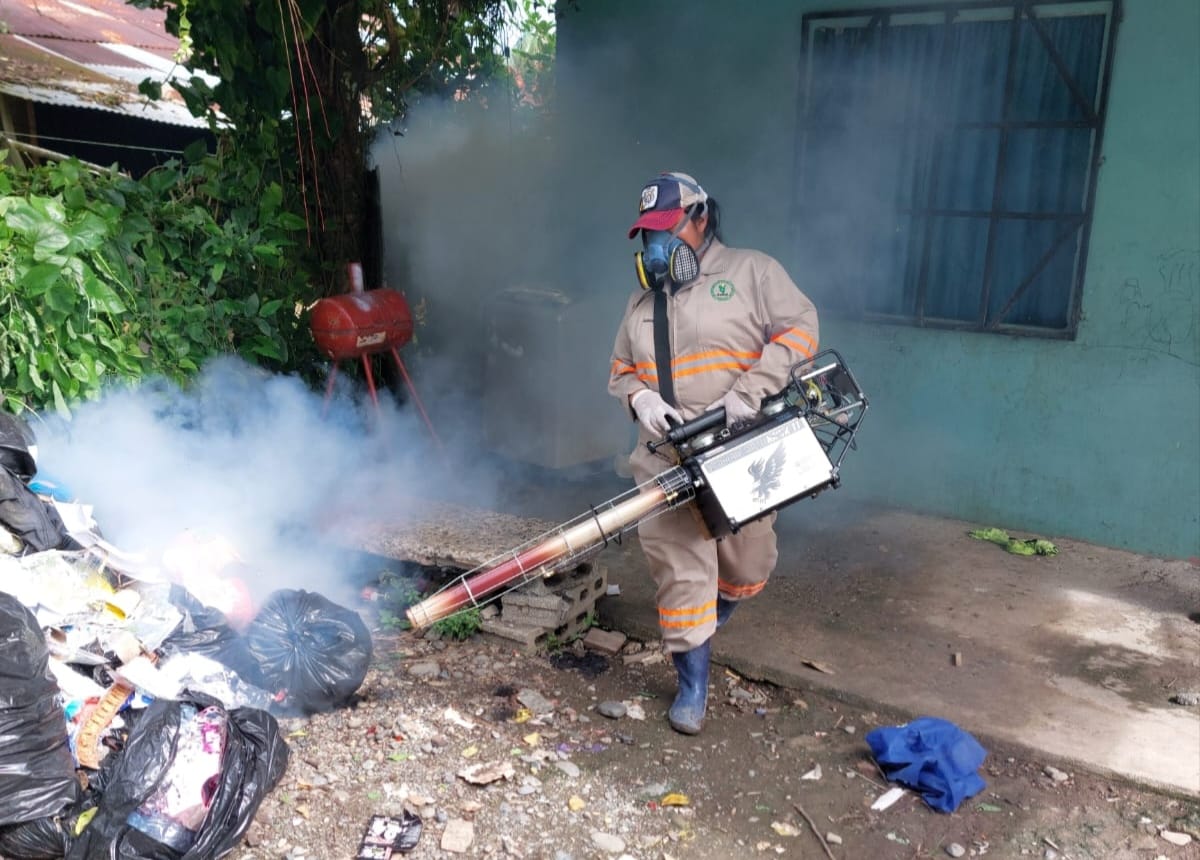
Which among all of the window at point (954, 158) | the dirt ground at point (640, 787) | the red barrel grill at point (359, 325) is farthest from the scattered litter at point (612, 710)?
the window at point (954, 158)

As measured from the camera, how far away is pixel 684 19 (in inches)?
243

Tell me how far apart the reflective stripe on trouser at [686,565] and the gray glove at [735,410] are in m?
0.38

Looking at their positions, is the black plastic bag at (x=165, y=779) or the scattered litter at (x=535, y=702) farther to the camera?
the scattered litter at (x=535, y=702)

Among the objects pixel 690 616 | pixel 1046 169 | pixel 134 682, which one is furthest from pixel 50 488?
pixel 1046 169

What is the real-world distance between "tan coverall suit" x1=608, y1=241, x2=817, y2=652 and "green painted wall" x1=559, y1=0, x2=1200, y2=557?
257 cm

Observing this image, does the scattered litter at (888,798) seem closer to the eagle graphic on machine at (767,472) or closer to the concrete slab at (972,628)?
the concrete slab at (972,628)

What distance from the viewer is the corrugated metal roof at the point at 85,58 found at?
6.99 m

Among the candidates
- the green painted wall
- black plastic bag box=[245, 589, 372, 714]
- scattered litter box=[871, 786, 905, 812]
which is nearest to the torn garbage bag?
scattered litter box=[871, 786, 905, 812]

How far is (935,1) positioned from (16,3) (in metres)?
7.87

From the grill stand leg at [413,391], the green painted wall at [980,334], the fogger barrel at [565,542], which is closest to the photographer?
the fogger barrel at [565,542]

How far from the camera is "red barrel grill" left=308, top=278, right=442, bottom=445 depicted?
527cm

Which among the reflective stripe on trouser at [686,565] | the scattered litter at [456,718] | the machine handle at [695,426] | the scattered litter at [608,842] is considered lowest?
the scattered litter at [608,842]

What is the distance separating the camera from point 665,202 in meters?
3.39

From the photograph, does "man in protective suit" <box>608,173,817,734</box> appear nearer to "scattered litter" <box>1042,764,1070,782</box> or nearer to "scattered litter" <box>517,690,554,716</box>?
"scattered litter" <box>517,690,554,716</box>
